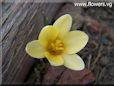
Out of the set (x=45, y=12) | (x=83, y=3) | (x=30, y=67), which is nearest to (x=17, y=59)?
(x=30, y=67)

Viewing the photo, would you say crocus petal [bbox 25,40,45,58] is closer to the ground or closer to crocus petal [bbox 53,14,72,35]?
crocus petal [bbox 53,14,72,35]

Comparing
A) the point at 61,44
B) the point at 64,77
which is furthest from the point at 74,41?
the point at 64,77

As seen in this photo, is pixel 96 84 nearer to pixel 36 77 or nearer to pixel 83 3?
pixel 36 77

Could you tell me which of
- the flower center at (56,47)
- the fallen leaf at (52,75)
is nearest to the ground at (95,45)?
the fallen leaf at (52,75)

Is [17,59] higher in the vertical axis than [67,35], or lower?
lower

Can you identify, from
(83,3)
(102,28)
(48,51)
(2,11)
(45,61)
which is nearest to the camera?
(48,51)

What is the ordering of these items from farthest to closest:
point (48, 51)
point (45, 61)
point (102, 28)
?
point (102, 28)
point (45, 61)
point (48, 51)

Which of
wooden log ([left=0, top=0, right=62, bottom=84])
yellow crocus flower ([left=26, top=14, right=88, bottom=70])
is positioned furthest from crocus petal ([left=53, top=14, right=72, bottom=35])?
wooden log ([left=0, top=0, right=62, bottom=84])

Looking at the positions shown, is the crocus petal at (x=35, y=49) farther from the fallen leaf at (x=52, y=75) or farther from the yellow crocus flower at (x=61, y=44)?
the fallen leaf at (x=52, y=75)
